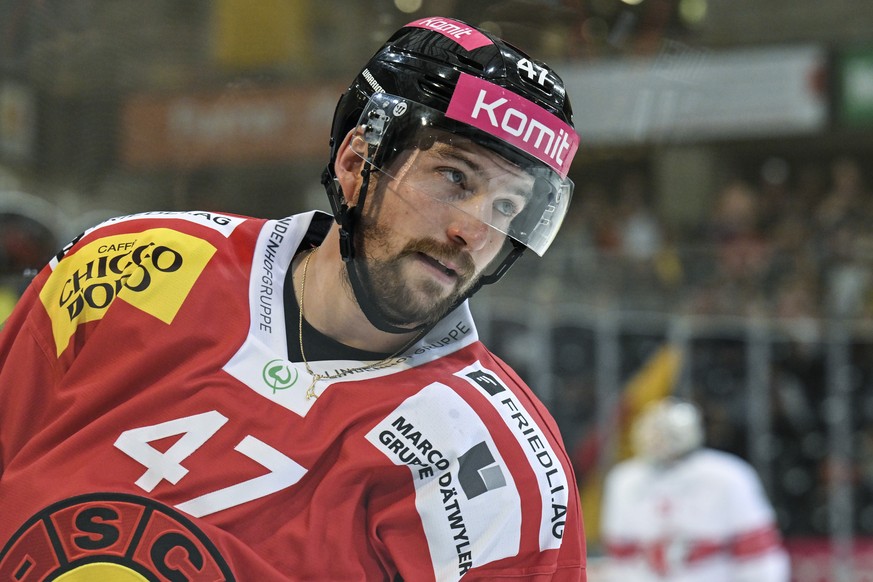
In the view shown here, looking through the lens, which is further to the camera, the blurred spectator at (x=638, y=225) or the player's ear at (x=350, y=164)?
the blurred spectator at (x=638, y=225)

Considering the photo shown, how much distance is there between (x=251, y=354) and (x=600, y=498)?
418cm

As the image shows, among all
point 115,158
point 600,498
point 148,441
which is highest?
point 115,158

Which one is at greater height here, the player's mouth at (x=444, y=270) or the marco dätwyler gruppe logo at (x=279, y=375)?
the player's mouth at (x=444, y=270)

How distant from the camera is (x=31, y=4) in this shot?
1.98 meters

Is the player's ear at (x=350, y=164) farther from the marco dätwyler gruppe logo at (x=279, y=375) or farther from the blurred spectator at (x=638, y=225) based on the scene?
the blurred spectator at (x=638, y=225)

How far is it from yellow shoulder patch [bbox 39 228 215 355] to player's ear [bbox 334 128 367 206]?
0.60ft

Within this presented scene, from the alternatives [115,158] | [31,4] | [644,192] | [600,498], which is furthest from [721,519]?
[31,4]

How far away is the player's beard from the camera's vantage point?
1.30 m

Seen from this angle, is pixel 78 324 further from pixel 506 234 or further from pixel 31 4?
pixel 31 4

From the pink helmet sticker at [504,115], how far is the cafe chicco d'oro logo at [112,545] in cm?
56

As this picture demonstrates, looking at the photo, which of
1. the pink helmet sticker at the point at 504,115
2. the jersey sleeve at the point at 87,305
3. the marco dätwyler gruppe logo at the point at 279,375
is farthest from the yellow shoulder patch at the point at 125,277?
the pink helmet sticker at the point at 504,115

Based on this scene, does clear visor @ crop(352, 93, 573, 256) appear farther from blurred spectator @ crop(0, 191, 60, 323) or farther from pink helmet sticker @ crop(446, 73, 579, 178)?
blurred spectator @ crop(0, 191, 60, 323)

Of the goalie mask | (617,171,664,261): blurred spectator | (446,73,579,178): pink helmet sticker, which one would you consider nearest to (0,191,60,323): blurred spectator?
(446,73,579,178): pink helmet sticker

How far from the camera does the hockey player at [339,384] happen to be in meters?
1.26
